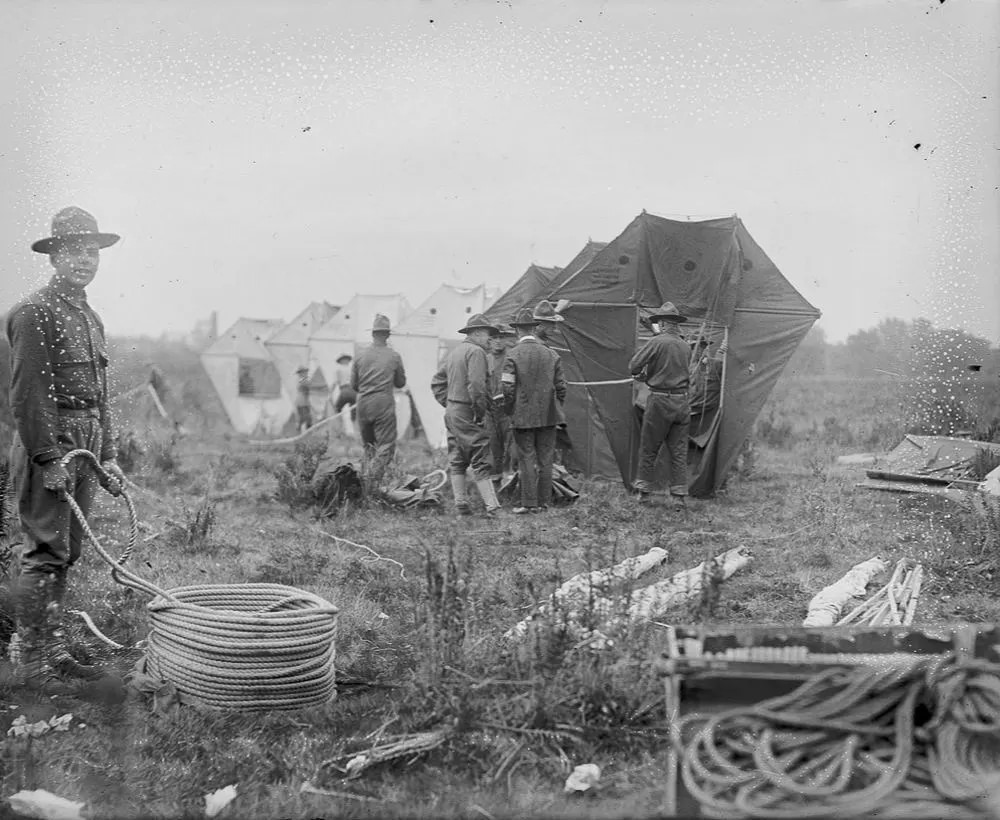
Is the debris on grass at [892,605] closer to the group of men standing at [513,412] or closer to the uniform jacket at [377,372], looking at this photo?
the group of men standing at [513,412]

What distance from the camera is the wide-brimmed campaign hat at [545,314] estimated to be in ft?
27.3

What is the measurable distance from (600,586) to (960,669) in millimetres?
1508

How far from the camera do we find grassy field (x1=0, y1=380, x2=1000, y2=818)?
305cm

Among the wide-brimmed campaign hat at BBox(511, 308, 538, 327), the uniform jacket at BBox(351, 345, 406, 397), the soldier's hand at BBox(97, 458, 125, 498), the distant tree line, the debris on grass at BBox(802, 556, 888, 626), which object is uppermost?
the wide-brimmed campaign hat at BBox(511, 308, 538, 327)

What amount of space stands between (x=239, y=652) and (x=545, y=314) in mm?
5427

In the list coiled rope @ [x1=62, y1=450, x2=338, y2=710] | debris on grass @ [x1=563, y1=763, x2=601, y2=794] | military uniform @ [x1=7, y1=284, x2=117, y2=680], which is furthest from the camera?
military uniform @ [x1=7, y1=284, x2=117, y2=680]

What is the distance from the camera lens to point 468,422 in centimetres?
809

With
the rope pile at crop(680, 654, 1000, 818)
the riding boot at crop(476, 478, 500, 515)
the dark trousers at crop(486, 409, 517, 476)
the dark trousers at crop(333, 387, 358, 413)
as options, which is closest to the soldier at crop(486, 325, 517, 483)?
the dark trousers at crop(486, 409, 517, 476)

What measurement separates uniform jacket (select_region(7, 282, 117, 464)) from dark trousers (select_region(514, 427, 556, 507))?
14.5ft

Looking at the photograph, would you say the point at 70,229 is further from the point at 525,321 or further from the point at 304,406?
the point at 304,406

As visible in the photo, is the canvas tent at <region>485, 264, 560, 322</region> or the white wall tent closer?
the canvas tent at <region>485, 264, 560, 322</region>

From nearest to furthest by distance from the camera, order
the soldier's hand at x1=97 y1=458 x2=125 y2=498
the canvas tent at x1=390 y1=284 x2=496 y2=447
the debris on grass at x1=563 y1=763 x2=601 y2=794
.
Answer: the debris on grass at x1=563 y1=763 x2=601 y2=794 < the soldier's hand at x1=97 y1=458 x2=125 y2=498 < the canvas tent at x1=390 y1=284 x2=496 y2=447

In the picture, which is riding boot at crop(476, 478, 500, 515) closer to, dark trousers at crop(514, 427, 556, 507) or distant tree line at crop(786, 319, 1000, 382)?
dark trousers at crop(514, 427, 556, 507)

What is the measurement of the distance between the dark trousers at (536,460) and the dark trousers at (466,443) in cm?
31
